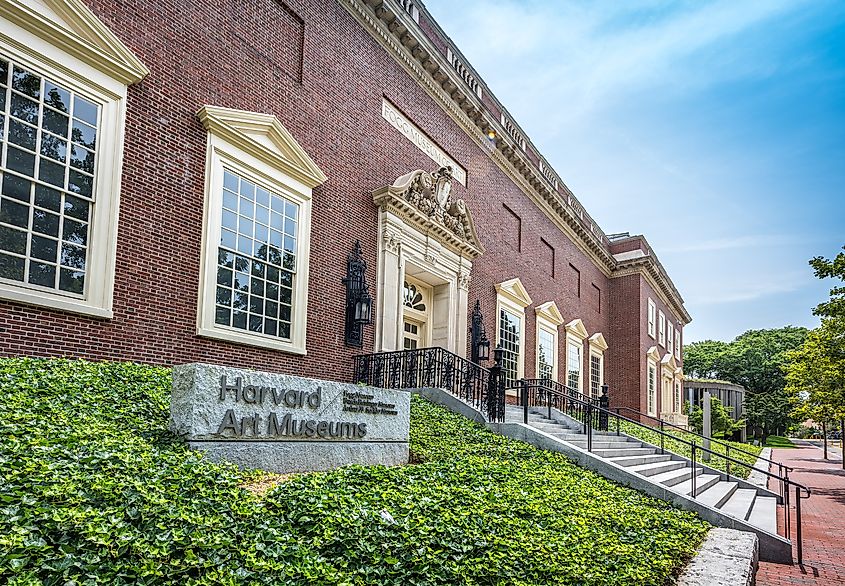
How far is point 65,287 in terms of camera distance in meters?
8.02

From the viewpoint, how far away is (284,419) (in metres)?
6.64

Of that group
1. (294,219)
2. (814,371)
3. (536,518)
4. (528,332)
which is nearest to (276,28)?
(294,219)

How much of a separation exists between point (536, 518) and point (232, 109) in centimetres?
778

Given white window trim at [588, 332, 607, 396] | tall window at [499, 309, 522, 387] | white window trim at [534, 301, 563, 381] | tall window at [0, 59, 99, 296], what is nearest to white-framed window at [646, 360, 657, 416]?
white window trim at [588, 332, 607, 396]

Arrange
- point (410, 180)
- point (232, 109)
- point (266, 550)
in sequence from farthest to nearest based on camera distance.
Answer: point (410, 180) < point (232, 109) < point (266, 550)

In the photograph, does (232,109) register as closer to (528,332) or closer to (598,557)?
(598,557)

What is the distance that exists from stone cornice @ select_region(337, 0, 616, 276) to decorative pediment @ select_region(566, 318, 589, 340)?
12.3 ft

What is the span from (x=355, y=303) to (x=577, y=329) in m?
16.0

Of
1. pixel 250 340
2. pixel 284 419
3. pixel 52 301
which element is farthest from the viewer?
pixel 250 340

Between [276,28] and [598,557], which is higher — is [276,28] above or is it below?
above

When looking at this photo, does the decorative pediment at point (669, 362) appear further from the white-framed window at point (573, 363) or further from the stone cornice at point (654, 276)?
the white-framed window at point (573, 363)

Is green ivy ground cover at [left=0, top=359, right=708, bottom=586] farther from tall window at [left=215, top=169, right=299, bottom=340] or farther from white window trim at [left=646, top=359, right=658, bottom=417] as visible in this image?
white window trim at [left=646, top=359, right=658, bottom=417]

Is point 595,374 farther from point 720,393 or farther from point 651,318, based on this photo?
point 720,393

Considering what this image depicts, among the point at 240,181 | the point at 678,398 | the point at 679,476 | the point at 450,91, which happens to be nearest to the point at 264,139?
the point at 240,181
